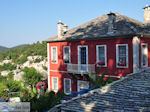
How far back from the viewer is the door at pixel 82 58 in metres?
25.4

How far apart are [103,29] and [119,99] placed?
16022 mm

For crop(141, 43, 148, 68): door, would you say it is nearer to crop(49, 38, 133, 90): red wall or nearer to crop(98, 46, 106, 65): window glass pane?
crop(49, 38, 133, 90): red wall

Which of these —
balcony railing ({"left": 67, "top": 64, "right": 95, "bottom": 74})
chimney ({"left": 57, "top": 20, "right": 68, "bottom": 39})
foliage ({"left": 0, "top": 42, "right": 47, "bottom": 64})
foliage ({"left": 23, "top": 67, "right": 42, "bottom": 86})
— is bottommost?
foliage ({"left": 23, "top": 67, "right": 42, "bottom": 86})

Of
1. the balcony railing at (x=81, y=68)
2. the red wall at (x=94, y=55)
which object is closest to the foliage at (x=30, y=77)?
the red wall at (x=94, y=55)

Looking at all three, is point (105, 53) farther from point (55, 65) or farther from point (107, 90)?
point (107, 90)

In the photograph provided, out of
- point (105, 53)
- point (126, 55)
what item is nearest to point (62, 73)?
point (105, 53)

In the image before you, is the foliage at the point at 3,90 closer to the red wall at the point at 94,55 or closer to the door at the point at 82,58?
the red wall at the point at 94,55

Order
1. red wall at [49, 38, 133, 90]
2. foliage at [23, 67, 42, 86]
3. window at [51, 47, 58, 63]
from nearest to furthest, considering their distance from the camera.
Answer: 1. red wall at [49, 38, 133, 90]
2. window at [51, 47, 58, 63]
3. foliage at [23, 67, 42, 86]

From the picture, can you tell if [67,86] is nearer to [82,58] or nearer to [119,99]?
[82,58]

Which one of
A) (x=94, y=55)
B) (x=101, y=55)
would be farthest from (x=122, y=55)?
(x=94, y=55)

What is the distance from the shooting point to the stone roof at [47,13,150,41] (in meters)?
22.5

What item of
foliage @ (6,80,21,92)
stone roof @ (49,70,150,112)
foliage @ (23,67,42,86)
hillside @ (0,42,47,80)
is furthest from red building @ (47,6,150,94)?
hillside @ (0,42,47,80)

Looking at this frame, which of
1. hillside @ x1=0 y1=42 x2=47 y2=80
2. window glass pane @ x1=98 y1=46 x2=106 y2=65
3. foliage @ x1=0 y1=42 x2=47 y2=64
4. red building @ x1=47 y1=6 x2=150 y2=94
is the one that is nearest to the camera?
red building @ x1=47 y1=6 x2=150 y2=94

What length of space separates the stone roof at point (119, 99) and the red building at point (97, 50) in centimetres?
1176
